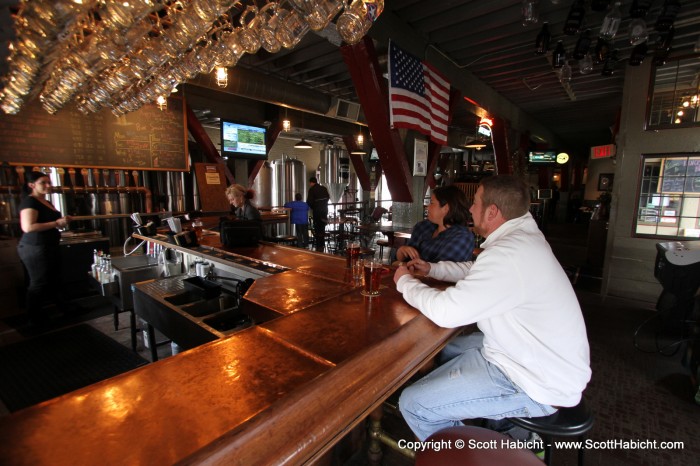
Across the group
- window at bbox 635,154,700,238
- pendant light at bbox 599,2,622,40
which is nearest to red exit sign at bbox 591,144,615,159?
window at bbox 635,154,700,238

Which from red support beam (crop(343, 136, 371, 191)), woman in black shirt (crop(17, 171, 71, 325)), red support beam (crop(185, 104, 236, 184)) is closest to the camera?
woman in black shirt (crop(17, 171, 71, 325))

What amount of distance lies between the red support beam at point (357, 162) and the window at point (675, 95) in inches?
311

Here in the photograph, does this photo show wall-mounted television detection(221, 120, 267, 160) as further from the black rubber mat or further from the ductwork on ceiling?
the black rubber mat

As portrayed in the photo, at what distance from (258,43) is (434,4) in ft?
7.50

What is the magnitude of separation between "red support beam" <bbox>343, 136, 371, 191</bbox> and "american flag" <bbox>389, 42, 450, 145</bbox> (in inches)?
249

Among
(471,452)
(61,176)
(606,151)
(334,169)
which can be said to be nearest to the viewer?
(471,452)

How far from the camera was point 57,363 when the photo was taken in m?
3.49

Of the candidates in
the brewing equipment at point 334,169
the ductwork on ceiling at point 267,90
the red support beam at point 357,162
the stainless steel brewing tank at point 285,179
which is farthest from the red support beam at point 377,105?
the brewing equipment at point 334,169

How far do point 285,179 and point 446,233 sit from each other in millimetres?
10540

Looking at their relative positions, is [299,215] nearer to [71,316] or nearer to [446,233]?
[71,316]

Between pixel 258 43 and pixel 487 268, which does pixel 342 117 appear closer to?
pixel 258 43

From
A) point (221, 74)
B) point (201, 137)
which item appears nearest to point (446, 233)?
point (221, 74)

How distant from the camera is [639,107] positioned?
203 inches

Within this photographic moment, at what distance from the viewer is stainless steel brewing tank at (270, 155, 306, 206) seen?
12.2m
